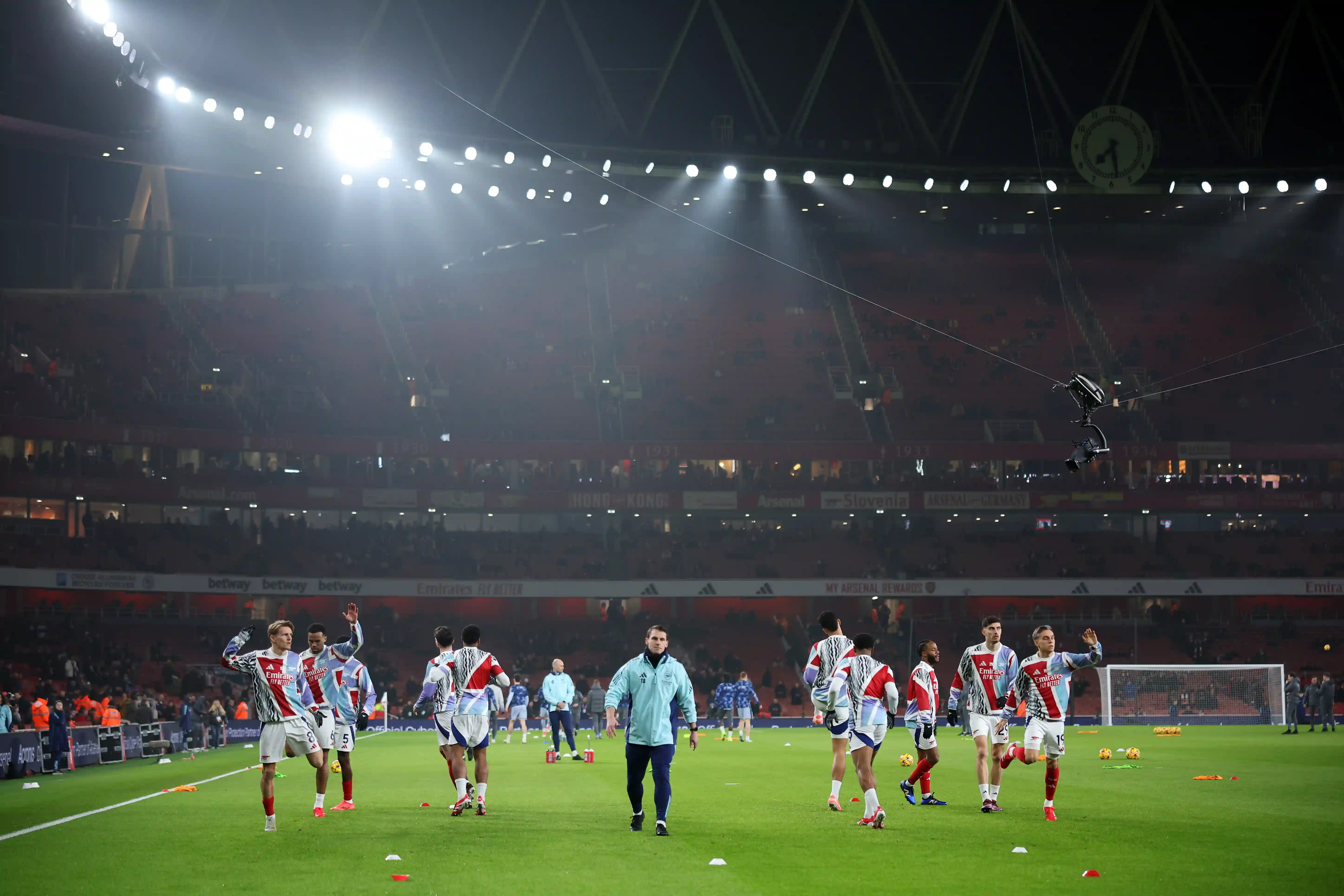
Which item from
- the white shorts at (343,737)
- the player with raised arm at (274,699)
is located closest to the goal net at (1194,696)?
the white shorts at (343,737)

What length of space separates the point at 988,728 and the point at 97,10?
3239 cm

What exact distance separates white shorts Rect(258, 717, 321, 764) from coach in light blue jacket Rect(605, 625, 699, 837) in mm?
3412

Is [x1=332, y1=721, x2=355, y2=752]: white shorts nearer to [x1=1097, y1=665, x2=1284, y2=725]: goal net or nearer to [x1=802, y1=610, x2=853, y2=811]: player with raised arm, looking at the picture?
[x1=802, y1=610, x2=853, y2=811]: player with raised arm

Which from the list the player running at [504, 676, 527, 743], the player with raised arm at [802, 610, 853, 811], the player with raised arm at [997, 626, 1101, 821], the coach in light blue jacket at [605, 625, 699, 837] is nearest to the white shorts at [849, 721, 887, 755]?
the player with raised arm at [802, 610, 853, 811]

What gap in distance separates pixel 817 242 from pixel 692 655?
27.0 meters

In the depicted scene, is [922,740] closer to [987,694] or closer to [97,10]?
[987,694]

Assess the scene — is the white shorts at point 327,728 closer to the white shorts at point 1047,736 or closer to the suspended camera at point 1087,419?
the white shorts at point 1047,736

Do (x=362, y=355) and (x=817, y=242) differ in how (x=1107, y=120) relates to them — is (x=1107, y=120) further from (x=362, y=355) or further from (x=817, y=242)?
(x=362, y=355)

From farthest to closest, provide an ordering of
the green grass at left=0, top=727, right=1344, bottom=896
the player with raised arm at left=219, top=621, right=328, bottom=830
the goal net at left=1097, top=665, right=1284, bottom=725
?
the goal net at left=1097, top=665, right=1284, bottom=725
the player with raised arm at left=219, top=621, right=328, bottom=830
the green grass at left=0, top=727, right=1344, bottom=896

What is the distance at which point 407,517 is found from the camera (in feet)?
195

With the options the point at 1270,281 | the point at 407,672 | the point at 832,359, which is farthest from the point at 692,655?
the point at 1270,281

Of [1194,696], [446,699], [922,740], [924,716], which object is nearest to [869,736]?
[924,716]

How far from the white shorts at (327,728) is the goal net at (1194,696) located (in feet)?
114

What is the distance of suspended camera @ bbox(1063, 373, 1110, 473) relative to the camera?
84.9 ft
